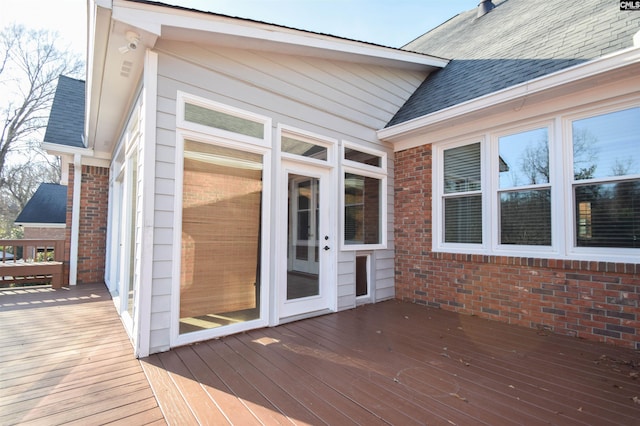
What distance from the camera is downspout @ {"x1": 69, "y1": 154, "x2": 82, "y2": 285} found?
6.20 meters

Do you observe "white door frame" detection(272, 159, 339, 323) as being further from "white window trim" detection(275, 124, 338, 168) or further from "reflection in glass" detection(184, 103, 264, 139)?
"reflection in glass" detection(184, 103, 264, 139)

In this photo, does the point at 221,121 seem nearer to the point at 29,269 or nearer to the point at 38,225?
the point at 29,269

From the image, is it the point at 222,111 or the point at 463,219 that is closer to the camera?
the point at 222,111

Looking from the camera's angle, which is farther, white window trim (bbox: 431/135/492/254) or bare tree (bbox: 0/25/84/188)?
bare tree (bbox: 0/25/84/188)

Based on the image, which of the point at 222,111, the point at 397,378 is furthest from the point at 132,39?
the point at 397,378

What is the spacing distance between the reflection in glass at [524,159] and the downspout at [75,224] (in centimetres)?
758

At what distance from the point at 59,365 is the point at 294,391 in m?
2.10

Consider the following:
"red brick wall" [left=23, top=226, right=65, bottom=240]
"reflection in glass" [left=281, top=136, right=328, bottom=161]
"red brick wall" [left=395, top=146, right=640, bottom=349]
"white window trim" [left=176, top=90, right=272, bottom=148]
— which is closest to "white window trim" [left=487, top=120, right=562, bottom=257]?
"red brick wall" [left=395, top=146, right=640, bottom=349]

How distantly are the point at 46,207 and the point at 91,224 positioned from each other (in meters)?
9.16

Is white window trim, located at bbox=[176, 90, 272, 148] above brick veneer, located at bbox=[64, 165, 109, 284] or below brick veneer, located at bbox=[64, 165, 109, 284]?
above

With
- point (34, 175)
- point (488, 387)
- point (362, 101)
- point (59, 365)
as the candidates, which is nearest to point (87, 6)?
point (59, 365)

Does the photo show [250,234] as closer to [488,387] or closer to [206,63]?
[206,63]

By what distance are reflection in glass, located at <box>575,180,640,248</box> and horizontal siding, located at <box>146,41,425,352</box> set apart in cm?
251

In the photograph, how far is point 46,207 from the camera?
12805mm
